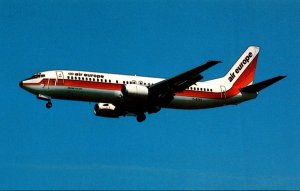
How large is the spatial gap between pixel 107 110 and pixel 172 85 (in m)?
9.42

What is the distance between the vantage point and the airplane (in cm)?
6016

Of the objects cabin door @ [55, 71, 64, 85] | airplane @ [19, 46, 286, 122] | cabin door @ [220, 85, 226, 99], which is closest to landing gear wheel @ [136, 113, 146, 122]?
airplane @ [19, 46, 286, 122]

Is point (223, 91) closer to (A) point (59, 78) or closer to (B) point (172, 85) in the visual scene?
(B) point (172, 85)

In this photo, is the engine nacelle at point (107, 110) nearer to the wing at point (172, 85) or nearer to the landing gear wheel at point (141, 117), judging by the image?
the landing gear wheel at point (141, 117)

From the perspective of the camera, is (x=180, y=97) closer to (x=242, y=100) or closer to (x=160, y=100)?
(x=160, y=100)

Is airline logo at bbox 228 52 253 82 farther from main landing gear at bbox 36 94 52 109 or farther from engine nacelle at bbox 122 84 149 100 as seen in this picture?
main landing gear at bbox 36 94 52 109

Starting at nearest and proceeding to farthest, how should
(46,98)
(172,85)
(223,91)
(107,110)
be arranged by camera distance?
(46,98) < (172,85) < (107,110) < (223,91)

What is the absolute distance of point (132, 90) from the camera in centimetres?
6041

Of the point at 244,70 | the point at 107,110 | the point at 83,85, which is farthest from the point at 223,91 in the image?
the point at 83,85

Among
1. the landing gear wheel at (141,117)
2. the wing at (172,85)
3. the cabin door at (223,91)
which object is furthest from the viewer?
the cabin door at (223,91)

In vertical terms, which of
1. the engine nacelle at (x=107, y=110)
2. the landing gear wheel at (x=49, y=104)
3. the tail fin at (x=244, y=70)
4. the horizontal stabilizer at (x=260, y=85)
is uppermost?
the tail fin at (x=244, y=70)

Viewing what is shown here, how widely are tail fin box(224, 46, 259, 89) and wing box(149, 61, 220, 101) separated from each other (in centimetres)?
1024

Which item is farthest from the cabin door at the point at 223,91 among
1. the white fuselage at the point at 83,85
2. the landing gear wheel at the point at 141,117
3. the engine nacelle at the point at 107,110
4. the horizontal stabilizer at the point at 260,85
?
the engine nacelle at the point at 107,110

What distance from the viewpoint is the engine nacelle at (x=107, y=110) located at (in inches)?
2665
